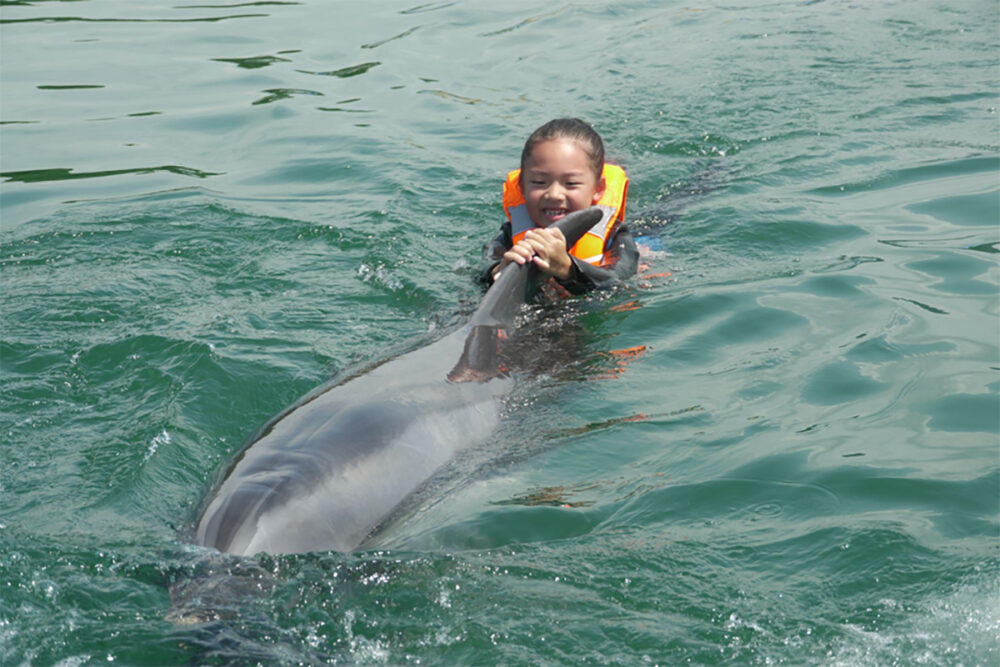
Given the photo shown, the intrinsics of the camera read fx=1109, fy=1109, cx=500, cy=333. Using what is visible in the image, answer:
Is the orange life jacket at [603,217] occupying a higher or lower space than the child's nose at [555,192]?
lower

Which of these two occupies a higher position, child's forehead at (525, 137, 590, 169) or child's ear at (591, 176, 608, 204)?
child's forehead at (525, 137, 590, 169)

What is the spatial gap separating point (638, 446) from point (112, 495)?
7.05 feet

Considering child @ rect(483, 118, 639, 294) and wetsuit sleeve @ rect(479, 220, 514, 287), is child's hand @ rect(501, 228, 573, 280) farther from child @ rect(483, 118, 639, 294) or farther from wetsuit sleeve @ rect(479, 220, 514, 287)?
wetsuit sleeve @ rect(479, 220, 514, 287)

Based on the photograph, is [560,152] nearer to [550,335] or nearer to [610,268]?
[610,268]

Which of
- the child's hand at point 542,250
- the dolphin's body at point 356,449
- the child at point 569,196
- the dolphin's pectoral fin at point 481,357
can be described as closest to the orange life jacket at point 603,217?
the child at point 569,196

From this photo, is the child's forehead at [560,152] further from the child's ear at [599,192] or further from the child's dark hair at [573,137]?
the child's ear at [599,192]

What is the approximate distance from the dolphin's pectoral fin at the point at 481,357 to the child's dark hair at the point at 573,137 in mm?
1874

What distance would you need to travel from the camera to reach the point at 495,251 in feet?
22.9

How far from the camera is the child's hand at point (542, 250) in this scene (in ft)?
17.7

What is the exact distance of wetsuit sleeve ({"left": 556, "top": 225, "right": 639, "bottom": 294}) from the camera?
6102mm

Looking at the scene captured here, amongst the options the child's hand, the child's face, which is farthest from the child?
the child's hand

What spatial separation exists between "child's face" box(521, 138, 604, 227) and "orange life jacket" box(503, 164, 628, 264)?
6.4 inches

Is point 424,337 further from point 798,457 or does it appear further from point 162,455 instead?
point 798,457

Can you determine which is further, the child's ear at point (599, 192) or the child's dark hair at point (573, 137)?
the child's ear at point (599, 192)
